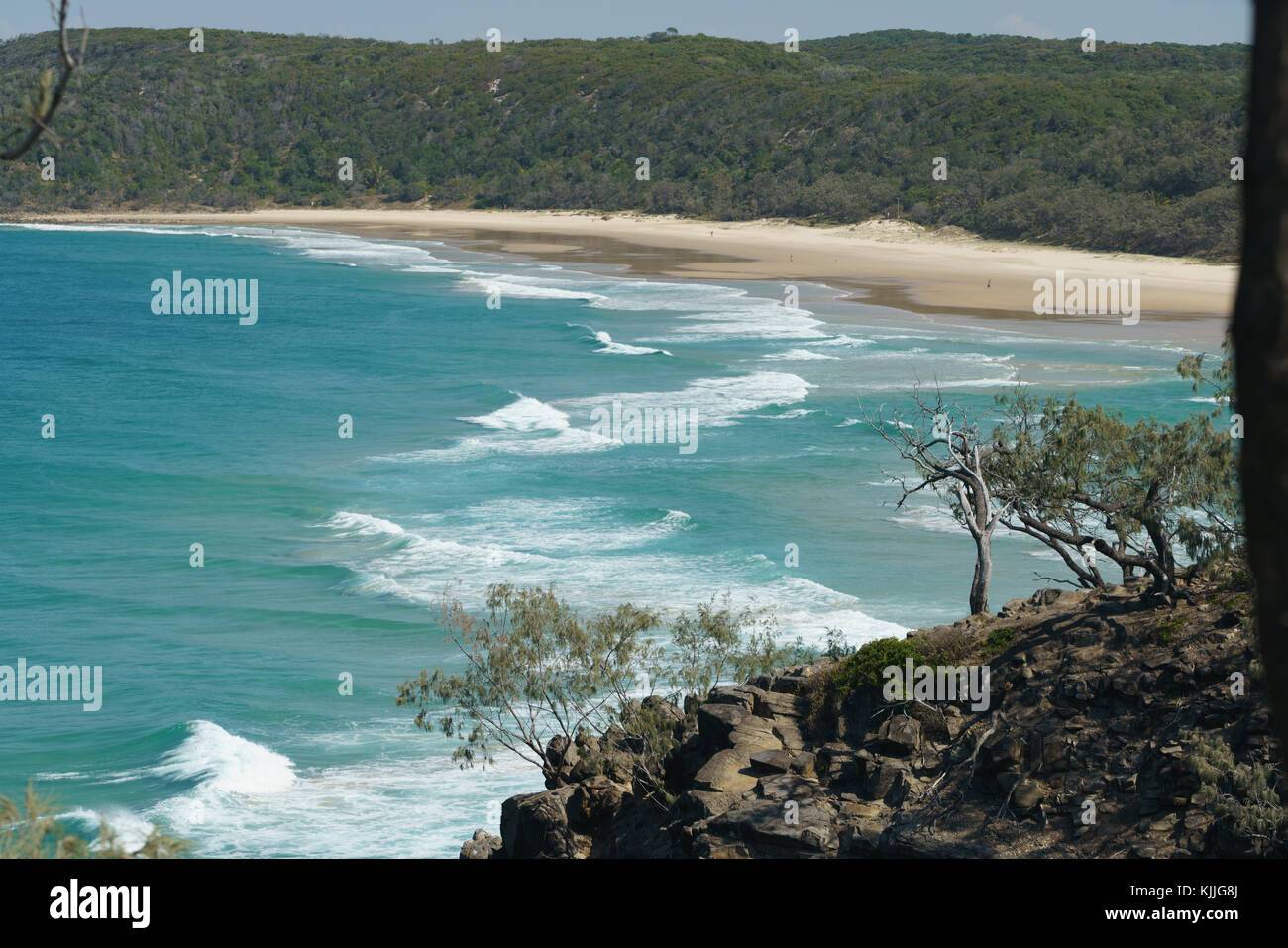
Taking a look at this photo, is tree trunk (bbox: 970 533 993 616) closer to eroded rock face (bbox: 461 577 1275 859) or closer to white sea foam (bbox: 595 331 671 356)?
eroded rock face (bbox: 461 577 1275 859)

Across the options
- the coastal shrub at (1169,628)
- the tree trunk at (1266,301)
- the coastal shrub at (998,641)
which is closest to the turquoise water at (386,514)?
the coastal shrub at (998,641)

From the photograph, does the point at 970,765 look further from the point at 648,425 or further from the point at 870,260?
the point at 870,260

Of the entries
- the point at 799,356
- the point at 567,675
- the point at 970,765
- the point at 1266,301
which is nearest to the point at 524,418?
the point at 799,356

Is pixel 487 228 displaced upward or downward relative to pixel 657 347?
upward

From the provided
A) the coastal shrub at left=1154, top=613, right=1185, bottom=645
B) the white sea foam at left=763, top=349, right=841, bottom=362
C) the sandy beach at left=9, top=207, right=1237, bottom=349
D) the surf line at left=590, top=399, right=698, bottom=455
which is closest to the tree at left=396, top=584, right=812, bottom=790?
the coastal shrub at left=1154, top=613, right=1185, bottom=645
